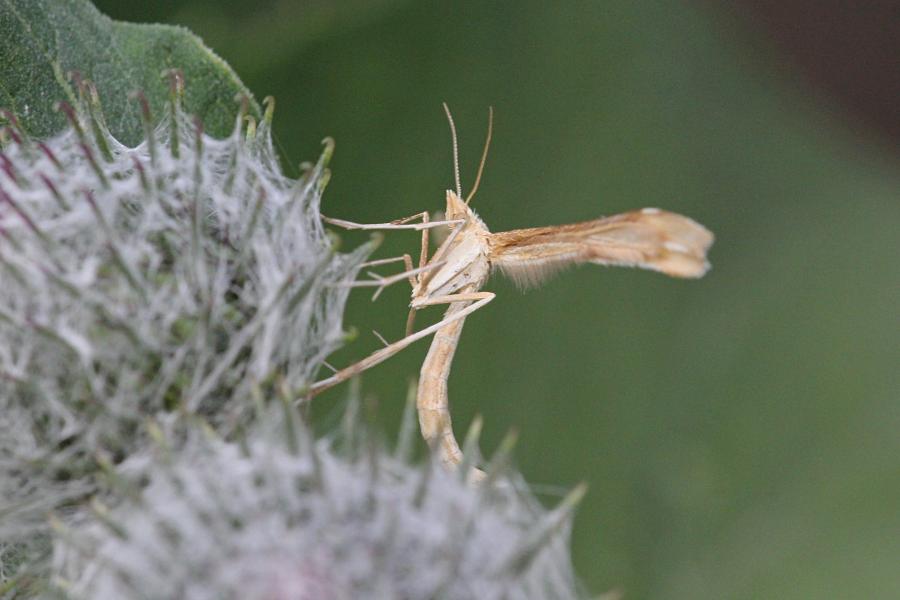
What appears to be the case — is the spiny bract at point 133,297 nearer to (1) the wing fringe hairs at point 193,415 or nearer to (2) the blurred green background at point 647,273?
(1) the wing fringe hairs at point 193,415

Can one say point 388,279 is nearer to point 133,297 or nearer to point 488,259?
point 488,259

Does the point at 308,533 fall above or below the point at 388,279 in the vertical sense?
below

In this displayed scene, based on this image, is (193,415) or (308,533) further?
(193,415)

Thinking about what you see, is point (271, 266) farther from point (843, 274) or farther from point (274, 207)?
point (843, 274)

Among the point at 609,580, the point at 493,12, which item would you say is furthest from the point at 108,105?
the point at 609,580

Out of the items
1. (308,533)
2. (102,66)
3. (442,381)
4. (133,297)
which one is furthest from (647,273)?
(308,533)

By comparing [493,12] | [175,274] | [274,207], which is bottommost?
[175,274]
